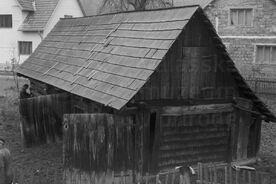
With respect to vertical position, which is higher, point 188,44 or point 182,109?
point 188,44

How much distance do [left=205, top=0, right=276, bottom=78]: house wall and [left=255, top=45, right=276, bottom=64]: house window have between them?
26cm

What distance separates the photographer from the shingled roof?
876 centimetres

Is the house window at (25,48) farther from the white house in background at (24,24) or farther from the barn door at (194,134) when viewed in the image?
the barn door at (194,134)

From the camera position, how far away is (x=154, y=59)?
8648 mm

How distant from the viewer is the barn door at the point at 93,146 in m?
8.75

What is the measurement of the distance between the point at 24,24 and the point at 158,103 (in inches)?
1071

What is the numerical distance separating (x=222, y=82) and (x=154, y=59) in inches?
88.4

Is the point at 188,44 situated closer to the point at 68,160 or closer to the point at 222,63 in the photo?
the point at 222,63

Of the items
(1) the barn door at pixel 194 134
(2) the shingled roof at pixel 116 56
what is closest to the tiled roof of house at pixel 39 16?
(2) the shingled roof at pixel 116 56

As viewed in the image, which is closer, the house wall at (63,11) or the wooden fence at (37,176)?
the wooden fence at (37,176)

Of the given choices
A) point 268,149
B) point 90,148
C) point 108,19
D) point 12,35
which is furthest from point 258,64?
point 12,35

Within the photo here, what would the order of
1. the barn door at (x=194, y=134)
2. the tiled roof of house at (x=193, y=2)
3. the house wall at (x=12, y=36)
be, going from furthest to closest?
the house wall at (x=12, y=36) → the tiled roof of house at (x=193, y=2) → the barn door at (x=194, y=134)

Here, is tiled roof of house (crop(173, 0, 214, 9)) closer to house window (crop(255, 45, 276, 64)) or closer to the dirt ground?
house window (crop(255, 45, 276, 64))

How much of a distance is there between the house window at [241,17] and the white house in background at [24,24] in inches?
611
